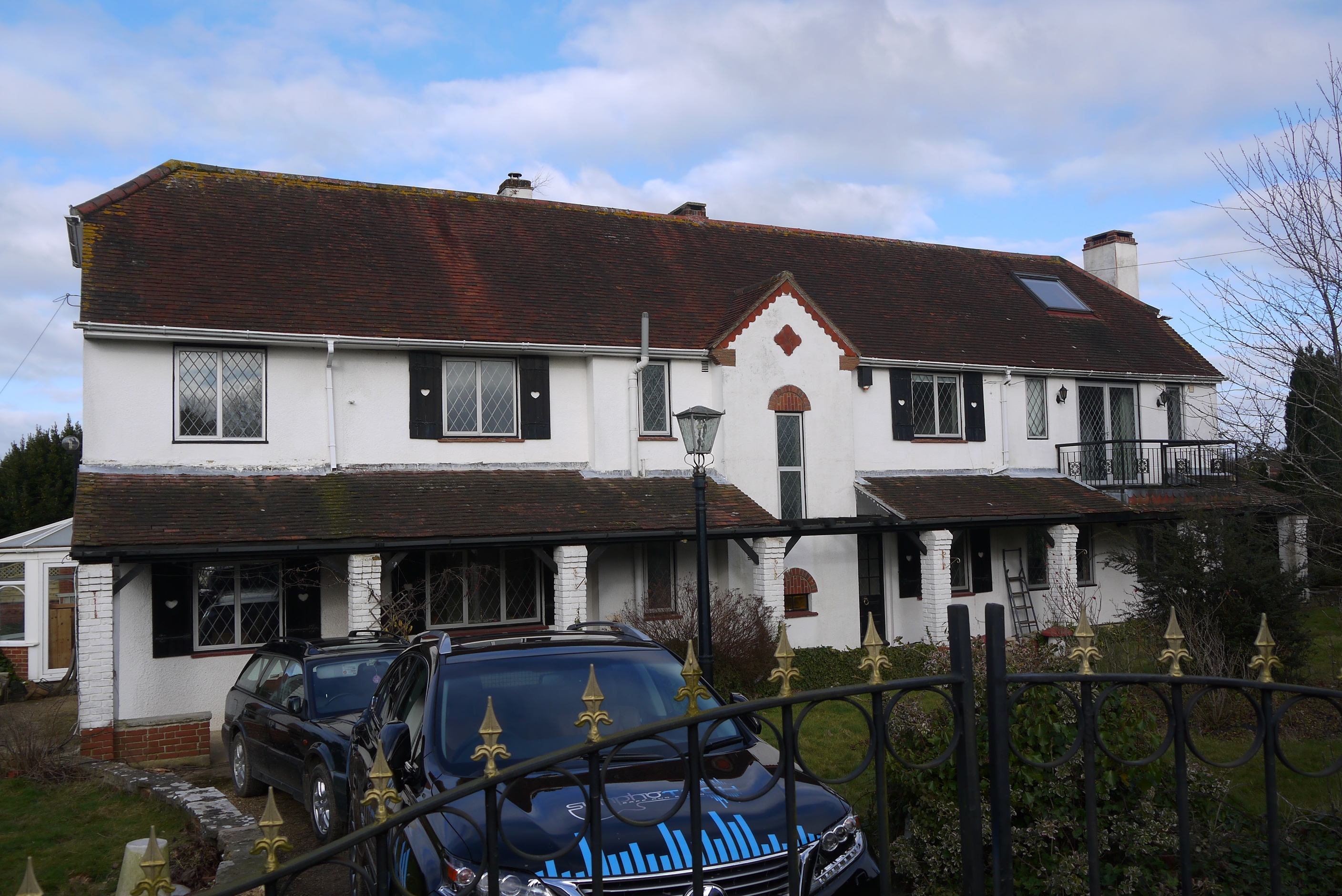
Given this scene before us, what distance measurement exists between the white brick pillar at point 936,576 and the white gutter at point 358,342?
5.55 metres

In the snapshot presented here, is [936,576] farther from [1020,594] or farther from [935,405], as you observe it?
[935,405]

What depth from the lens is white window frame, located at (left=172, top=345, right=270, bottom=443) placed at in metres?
15.0

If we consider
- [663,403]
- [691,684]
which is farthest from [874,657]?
[663,403]

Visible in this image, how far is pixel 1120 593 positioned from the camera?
2283 centimetres

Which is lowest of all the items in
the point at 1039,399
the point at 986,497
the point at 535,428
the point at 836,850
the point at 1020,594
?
the point at 1020,594

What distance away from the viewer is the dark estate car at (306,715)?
8391mm

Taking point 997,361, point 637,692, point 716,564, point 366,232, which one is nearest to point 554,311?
point 366,232

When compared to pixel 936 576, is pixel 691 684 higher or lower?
higher

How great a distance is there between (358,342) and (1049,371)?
14304 mm

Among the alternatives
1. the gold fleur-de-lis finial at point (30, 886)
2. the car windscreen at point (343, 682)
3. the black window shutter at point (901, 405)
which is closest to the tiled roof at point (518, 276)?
the black window shutter at point (901, 405)

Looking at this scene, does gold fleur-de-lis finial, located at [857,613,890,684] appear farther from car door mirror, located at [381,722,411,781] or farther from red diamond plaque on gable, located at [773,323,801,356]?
red diamond plaque on gable, located at [773,323,801,356]

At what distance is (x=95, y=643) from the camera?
13070mm

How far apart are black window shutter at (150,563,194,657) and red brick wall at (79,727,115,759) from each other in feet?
5.06

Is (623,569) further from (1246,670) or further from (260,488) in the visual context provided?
(1246,670)
